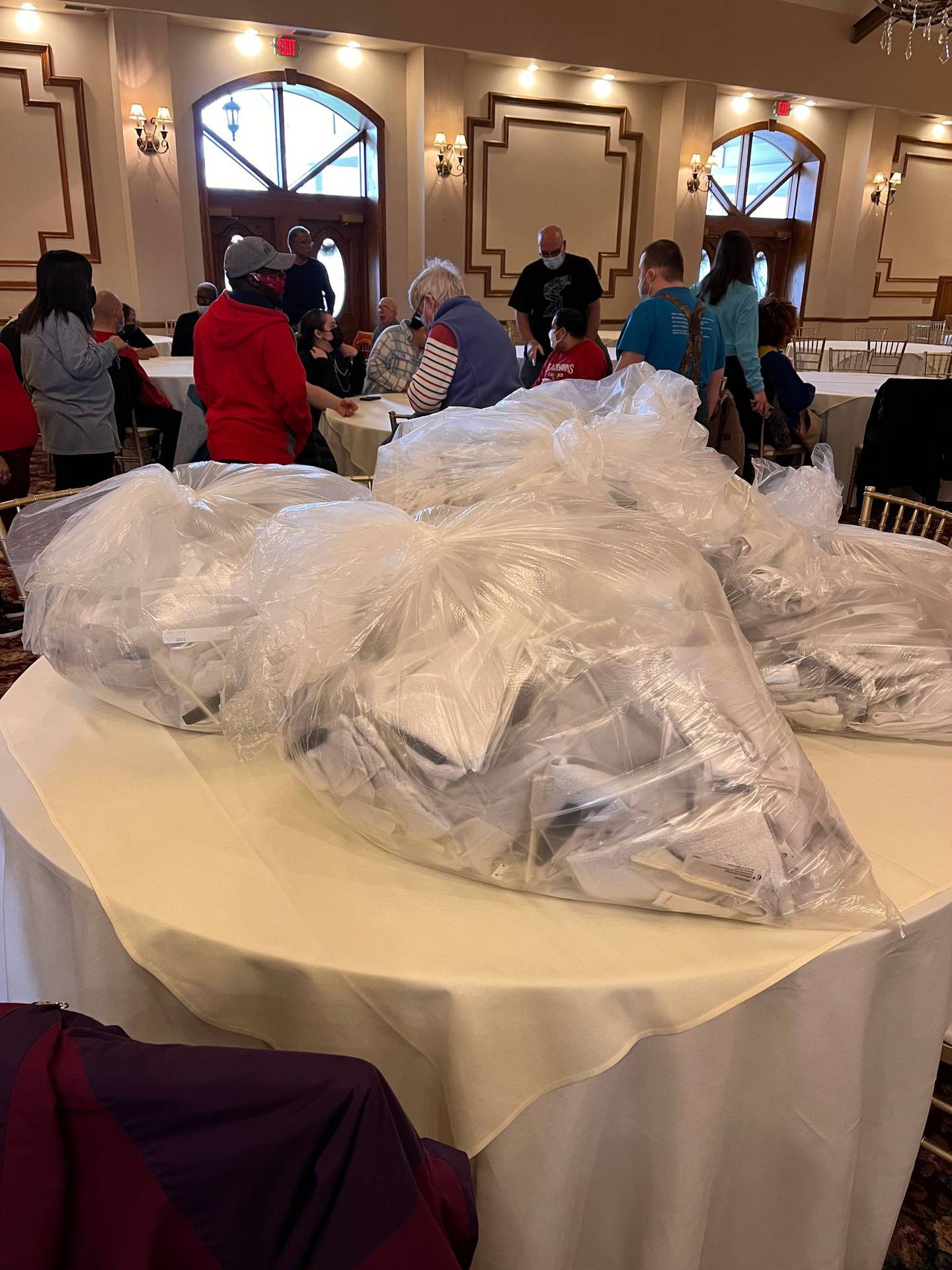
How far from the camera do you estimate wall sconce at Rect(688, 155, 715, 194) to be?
27.5 ft

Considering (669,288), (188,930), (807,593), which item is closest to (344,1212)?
(188,930)

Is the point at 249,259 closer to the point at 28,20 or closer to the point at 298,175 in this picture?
the point at 28,20

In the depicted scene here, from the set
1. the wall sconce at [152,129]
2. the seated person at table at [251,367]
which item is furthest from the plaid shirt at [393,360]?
the wall sconce at [152,129]

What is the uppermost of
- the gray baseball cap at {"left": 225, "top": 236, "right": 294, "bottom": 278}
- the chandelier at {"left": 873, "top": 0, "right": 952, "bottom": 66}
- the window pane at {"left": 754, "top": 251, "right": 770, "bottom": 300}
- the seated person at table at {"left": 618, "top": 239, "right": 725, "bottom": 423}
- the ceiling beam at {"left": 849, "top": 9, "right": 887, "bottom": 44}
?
the ceiling beam at {"left": 849, "top": 9, "right": 887, "bottom": 44}

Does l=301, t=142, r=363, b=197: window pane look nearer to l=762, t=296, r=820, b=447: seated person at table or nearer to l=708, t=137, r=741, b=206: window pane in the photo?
l=708, t=137, r=741, b=206: window pane

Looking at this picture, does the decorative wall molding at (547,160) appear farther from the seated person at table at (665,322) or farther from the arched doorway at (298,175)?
the seated person at table at (665,322)

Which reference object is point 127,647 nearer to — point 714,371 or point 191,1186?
point 191,1186

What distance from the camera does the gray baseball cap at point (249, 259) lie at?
2.26 metres

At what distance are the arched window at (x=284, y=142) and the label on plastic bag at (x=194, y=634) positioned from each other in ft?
24.6

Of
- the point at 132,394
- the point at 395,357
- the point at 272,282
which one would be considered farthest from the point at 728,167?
the point at 272,282

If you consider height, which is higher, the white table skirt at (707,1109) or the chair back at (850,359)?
the chair back at (850,359)

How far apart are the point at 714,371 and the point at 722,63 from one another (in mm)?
6731

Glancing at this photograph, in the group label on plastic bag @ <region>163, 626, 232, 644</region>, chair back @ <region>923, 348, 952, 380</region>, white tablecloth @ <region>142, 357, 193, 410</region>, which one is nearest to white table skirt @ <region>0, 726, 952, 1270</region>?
label on plastic bag @ <region>163, 626, 232, 644</region>

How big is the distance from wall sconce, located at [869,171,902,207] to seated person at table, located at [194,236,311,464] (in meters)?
9.22
